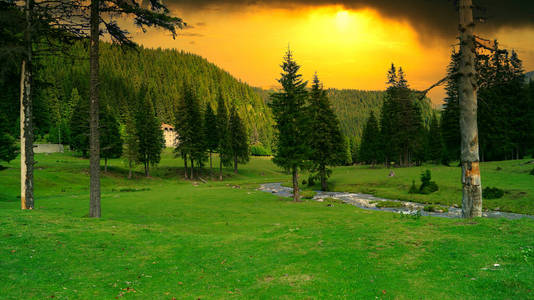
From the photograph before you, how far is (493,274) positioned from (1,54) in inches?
992

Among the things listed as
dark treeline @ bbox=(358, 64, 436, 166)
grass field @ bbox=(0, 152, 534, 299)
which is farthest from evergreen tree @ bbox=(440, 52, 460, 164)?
grass field @ bbox=(0, 152, 534, 299)

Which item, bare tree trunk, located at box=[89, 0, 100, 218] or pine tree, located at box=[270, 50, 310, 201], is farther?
pine tree, located at box=[270, 50, 310, 201]

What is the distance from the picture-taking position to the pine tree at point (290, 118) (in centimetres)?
3872

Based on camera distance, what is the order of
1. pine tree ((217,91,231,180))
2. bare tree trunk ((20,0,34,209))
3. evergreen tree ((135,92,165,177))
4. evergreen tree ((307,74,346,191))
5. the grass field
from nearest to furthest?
the grass field → bare tree trunk ((20,0,34,209)) → evergreen tree ((307,74,346,191)) → evergreen tree ((135,92,165,177)) → pine tree ((217,91,231,180))

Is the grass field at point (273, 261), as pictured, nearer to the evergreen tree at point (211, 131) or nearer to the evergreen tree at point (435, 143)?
the evergreen tree at point (211, 131)

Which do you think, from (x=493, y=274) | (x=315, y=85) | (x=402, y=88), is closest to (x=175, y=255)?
(x=493, y=274)

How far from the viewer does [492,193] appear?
33.0 m

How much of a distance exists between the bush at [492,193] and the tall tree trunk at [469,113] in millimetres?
24399

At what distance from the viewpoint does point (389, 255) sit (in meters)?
9.73

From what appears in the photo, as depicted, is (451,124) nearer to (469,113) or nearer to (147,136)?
(469,113)

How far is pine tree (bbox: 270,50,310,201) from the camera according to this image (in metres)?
38.7

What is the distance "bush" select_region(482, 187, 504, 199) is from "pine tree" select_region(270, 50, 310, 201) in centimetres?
1960

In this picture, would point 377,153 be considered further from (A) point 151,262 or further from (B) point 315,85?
(A) point 151,262

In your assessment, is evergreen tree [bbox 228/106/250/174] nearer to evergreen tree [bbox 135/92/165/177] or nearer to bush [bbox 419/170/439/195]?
evergreen tree [bbox 135/92/165/177]
